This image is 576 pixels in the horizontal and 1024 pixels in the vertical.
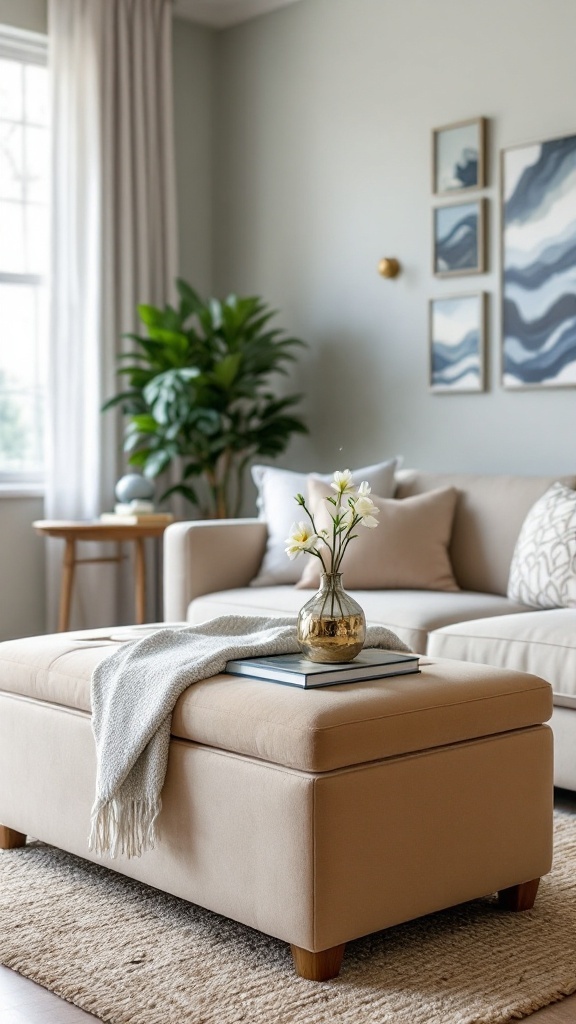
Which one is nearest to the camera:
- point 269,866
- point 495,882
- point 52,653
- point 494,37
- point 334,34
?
point 269,866

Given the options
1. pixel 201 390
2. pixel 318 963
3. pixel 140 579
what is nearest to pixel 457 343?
pixel 201 390

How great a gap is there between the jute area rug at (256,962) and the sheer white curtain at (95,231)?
278cm

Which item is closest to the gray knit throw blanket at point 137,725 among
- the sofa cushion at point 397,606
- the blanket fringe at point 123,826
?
the blanket fringe at point 123,826

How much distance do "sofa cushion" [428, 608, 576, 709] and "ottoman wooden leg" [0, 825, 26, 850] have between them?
1180 mm

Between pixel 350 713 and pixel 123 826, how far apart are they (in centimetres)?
52

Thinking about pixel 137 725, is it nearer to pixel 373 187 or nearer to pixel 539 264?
pixel 539 264

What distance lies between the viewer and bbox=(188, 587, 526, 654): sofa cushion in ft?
11.2

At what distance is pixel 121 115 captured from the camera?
17.3ft

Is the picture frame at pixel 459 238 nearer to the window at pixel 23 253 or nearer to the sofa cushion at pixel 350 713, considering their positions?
the window at pixel 23 253

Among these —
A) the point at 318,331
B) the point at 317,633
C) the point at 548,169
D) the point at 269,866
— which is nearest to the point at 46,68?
the point at 318,331

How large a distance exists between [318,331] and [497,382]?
1.05 meters

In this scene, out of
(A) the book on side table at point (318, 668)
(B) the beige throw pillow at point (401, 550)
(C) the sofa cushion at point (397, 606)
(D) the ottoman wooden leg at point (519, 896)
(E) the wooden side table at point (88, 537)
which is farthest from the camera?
(E) the wooden side table at point (88, 537)

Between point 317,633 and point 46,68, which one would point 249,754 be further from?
point 46,68

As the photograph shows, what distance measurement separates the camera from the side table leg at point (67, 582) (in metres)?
4.75
